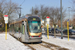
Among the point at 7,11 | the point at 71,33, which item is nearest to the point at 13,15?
the point at 7,11

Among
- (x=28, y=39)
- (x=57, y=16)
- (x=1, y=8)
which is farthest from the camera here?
(x=1, y=8)

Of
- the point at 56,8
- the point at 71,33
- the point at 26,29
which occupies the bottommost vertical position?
the point at 71,33

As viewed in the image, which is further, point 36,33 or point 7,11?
point 7,11

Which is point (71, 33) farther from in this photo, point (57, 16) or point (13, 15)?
point (13, 15)

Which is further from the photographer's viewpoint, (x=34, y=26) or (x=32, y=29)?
(x=34, y=26)

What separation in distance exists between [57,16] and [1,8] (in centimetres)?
2115

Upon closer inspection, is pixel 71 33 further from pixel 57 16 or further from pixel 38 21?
pixel 38 21

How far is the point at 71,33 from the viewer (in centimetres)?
3058

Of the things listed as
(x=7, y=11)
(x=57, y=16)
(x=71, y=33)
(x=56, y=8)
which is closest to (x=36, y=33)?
(x=71, y=33)

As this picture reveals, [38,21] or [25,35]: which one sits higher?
[38,21]

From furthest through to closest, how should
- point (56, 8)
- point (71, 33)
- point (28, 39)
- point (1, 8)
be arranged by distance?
point (1, 8) < point (56, 8) < point (71, 33) < point (28, 39)

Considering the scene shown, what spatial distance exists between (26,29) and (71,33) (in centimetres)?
1872

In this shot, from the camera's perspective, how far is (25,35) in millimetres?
14047

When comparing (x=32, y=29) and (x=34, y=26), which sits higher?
(x=34, y=26)
